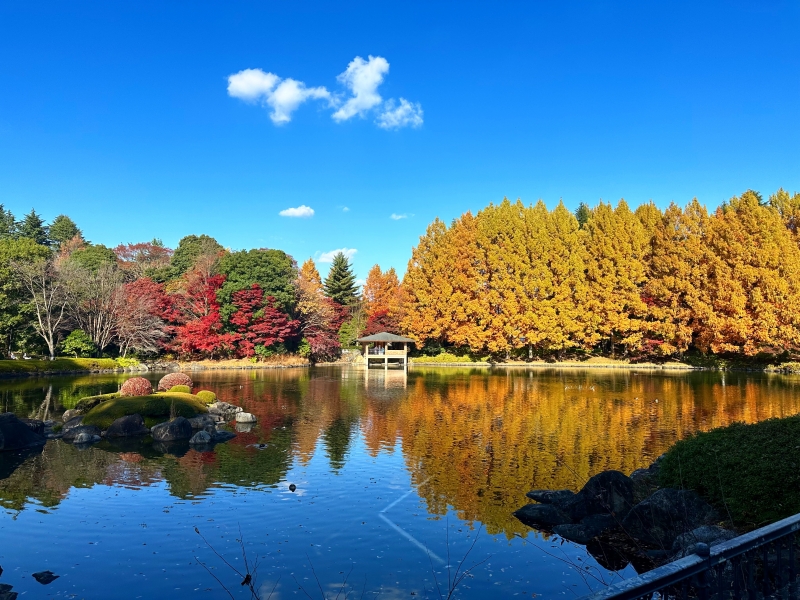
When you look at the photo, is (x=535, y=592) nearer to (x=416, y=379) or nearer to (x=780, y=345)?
Result: (x=416, y=379)

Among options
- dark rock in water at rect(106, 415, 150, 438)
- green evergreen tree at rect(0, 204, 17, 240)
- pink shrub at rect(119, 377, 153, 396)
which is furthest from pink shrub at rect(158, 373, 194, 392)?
green evergreen tree at rect(0, 204, 17, 240)

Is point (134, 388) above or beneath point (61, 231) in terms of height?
beneath

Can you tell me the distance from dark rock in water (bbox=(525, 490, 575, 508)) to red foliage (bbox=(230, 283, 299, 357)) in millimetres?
38123

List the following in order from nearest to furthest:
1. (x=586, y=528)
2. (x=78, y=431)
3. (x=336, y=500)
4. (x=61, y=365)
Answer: (x=586, y=528), (x=336, y=500), (x=78, y=431), (x=61, y=365)

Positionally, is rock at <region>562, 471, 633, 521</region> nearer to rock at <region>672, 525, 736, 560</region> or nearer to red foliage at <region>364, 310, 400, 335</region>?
rock at <region>672, 525, 736, 560</region>

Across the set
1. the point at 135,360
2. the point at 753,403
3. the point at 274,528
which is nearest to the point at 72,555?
the point at 274,528

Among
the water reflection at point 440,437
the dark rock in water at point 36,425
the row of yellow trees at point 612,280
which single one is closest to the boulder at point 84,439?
the water reflection at point 440,437

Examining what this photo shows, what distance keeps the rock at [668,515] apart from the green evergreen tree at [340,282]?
55997 mm

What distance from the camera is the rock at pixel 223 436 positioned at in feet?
49.7

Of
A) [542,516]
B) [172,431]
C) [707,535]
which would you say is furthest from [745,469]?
[172,431]

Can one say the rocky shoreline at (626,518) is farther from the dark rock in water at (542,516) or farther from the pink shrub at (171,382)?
the pink shrub at (171,382)

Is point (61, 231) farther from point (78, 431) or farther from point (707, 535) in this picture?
point (707, 535)

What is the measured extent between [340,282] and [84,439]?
49167 millimetres

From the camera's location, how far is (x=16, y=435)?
560 inches
